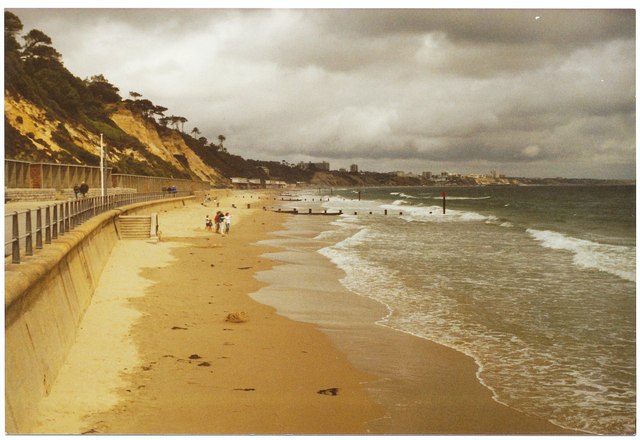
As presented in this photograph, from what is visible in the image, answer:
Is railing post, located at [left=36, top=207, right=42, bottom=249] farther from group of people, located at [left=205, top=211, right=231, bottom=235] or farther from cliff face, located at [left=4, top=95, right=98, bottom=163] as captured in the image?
cliff face, located at [left=4, top=95, right=98, bottom=163]

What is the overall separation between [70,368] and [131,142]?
275 ft

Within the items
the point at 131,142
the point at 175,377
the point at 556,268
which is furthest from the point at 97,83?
the point at 175,377

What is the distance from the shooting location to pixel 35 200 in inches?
1281

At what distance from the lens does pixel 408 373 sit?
945 centimetres

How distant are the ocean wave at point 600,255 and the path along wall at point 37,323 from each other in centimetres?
1766

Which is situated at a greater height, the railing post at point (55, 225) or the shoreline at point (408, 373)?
the railing post at point (55, 225)

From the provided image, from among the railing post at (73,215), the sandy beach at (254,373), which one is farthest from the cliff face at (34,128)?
the sandy beach at (254,373)

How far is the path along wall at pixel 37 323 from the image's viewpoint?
647cm

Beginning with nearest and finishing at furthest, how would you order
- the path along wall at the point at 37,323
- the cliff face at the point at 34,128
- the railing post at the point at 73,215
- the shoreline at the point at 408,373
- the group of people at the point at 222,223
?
the path along wall at the point at 37,323 → the shoreline at the point at 408,373 → the railing post at the point at 73,215 → the group of people at the point at 222,223 → the cliff face at the point at 34,128

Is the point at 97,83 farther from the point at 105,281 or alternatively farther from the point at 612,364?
the point at 612,364

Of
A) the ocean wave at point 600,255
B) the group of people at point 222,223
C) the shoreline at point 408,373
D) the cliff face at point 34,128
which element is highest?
the cliff face at point 34,128

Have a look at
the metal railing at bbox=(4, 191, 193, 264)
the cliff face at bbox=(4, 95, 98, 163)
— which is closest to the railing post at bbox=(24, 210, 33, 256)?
the metal railing at bbox=(4, 191, 193, 264)

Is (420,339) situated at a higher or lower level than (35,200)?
lower

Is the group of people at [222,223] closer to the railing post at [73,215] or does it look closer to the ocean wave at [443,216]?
the railing post at [73,215]
